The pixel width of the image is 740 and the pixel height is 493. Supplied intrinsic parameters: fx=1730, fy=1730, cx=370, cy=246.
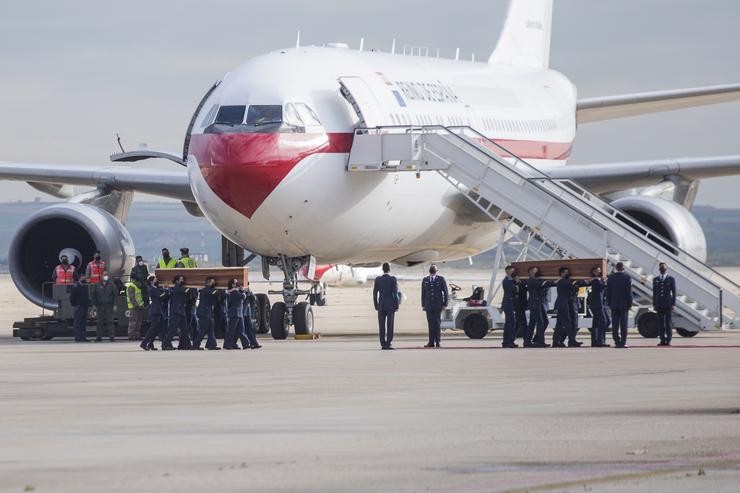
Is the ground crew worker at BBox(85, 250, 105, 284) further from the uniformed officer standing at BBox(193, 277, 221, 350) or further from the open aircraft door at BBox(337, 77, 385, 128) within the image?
the open aircraft door at BBox(337, 77, 385, 128)

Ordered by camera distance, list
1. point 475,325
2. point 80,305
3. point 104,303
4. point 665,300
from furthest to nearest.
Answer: point 475,325
point 104,303
point 80,305
point 665,300

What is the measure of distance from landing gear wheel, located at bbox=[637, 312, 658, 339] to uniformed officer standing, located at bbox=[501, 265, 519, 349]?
4.19m

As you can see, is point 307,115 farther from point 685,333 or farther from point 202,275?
point 685,333

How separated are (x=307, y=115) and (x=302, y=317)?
380 centimetres

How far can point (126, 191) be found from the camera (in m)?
38.5

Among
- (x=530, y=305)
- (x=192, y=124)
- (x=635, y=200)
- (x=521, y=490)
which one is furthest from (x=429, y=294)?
(x=521, y=490)

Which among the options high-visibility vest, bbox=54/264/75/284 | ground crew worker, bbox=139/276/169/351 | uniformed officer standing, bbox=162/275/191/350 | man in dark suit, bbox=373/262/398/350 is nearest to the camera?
man in dark suit, bbox=373/262/398/350

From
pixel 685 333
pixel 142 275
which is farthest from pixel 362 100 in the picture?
pixel 685 333

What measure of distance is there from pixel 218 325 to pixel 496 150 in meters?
8.15

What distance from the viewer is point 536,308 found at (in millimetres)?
28156

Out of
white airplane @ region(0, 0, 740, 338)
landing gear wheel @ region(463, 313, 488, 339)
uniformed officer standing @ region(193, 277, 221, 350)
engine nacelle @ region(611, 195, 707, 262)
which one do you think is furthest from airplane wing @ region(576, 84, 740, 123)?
uniformed officer standing @ region(193, 277, 221, 350)

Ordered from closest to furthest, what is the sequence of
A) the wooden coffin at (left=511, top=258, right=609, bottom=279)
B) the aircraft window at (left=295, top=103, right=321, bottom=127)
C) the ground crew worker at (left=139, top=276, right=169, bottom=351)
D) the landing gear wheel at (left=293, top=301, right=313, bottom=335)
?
the ground crew worker at (left=139, top=276, right=169, bottom=351)
the wooden coffin at (left=511, top=258, right=609, bottom=279)
the aircraft window at (left=295, top=103, right=321, bottom=127)
the landing gear wheel at (left=293, top=301, right=313, bottom=335)

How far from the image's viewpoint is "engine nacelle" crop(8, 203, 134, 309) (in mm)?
34375

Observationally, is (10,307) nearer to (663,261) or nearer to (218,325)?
(218,325)
